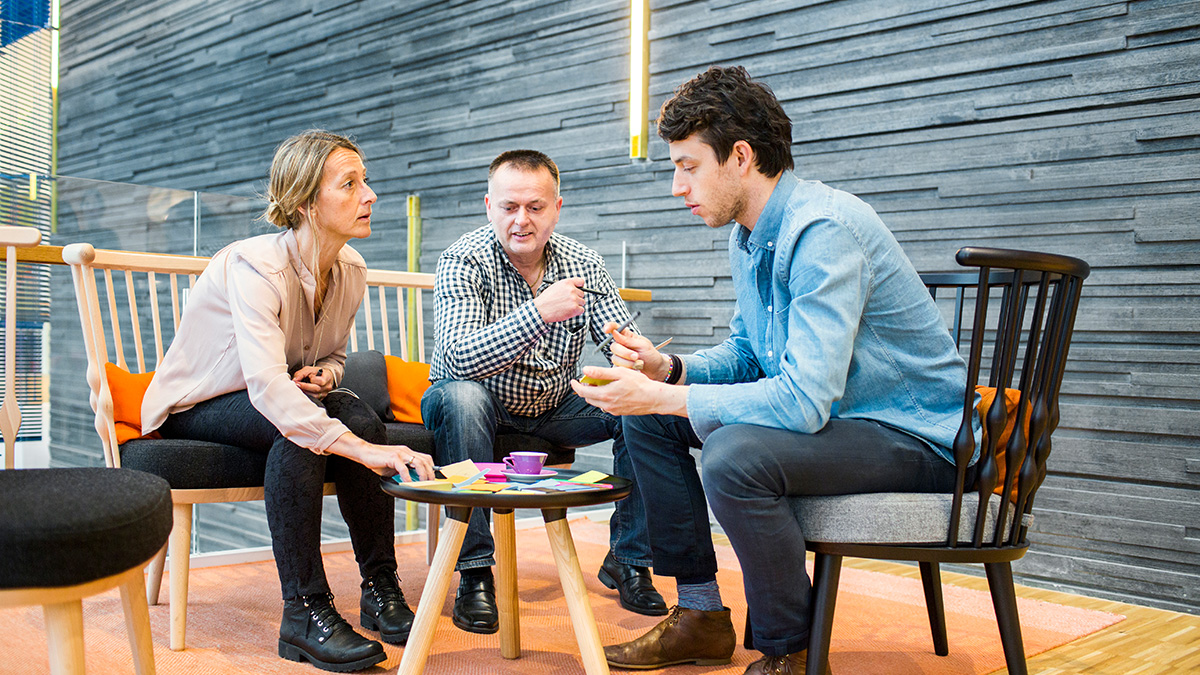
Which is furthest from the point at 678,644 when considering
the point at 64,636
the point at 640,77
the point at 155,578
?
the point at 640,77

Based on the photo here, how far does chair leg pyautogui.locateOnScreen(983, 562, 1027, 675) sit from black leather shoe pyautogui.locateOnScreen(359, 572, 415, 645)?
1120 millimetres

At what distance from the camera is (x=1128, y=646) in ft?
6.98

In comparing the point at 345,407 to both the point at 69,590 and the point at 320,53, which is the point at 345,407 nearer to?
the point at 69,590

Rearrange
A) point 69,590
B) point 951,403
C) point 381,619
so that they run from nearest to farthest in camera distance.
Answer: point 69,590, point 951,403, point 381,619

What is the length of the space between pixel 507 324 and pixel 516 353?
72 mm

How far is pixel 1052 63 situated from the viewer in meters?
2.78

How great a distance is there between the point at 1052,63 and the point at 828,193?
1.75 m

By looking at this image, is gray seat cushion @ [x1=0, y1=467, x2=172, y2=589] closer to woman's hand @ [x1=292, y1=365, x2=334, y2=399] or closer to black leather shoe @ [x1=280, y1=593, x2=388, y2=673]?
black leather shoe @ [x1=280, y1=593, x2=388, y2=673]

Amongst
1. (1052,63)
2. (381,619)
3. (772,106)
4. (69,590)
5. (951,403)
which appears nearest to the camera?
(69,590)

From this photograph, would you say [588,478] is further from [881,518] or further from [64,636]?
[64,636]

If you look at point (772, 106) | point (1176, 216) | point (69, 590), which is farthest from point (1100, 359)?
point (69, 590)

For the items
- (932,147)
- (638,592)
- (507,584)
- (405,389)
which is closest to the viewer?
(507,584)

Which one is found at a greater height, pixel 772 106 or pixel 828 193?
pixel 772 106

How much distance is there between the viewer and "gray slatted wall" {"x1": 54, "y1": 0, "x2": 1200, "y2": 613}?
258 cm
